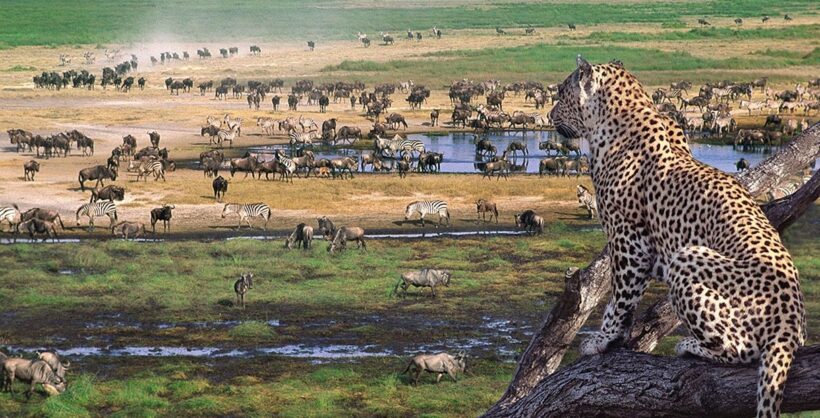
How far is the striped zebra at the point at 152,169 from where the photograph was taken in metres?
44.9

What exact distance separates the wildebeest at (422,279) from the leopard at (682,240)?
1940 centimetres

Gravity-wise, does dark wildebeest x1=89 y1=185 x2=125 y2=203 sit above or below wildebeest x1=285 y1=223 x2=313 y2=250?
above

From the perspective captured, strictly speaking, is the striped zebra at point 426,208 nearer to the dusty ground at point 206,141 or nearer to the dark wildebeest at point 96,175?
the dusty ground at point 206,141

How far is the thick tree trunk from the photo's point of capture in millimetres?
5602

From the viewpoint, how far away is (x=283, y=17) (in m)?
159

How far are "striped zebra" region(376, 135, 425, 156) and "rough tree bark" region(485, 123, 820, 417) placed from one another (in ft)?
140

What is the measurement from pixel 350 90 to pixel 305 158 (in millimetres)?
30575

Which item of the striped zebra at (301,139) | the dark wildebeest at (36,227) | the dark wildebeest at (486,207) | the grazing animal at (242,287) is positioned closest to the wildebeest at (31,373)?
→ the grazing animal at (242,287)

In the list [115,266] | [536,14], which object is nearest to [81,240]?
[115,266]

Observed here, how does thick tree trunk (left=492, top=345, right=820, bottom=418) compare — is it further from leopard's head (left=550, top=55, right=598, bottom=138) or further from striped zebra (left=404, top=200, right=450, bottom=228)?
striped zebra (left=404, top=200, right=450, bottom=228)

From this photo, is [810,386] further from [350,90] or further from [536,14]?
[536,14]

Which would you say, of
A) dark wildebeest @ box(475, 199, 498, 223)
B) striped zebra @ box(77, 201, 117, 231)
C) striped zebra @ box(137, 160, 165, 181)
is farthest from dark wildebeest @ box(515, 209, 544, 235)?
striped zebra @ box(137, 160, 165, 181)

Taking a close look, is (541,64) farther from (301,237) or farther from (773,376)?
(773,376)

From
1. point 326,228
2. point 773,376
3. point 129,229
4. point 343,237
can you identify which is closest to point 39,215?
point 129,229
